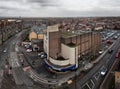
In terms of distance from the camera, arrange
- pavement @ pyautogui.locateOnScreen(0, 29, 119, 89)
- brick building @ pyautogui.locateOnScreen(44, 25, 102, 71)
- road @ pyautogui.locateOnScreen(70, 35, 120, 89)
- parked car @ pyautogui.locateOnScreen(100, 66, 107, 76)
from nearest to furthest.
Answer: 1. road @ pyautogui.locateOnScreen(70, 35, 120, 89)
2. pavement @ pyautogui.locateOnScreen(0, 29, 119, 89)
3. parked car @ pyautogui.locateOnScreen(100, 66, 107, 76)
4. brick building @ pyautogui.locateOnScreen(44, 25, 102, 71)

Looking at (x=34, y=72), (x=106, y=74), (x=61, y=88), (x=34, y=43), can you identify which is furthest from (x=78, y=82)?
(x=34, y=43)

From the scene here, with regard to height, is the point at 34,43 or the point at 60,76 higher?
the point at 34,43

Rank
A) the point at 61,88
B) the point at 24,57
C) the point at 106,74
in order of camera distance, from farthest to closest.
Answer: the point at 24,57 → the point at 106,74 → the point at 61,88

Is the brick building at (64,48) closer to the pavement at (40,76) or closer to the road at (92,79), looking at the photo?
the pavement at (40,76)

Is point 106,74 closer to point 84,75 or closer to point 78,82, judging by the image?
point 84,75

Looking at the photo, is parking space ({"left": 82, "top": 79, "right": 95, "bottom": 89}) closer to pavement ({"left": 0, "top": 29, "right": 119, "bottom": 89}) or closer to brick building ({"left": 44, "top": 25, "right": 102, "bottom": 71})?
pavement ({"left": 0, "top": 29, "right": 119, "bottom": 89})

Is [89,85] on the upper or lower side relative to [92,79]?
lower

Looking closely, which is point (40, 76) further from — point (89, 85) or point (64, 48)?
point (89, 85)

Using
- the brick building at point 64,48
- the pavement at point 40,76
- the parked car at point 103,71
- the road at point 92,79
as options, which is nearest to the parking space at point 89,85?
the road at point 92,79

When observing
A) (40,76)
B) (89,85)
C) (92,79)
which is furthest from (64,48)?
(89,85)

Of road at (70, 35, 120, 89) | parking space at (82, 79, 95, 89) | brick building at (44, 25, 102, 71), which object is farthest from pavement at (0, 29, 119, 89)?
brick building at (44, 25, 102, 71)

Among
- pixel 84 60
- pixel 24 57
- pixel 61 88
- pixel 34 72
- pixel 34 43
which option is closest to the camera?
pixel 61 88
